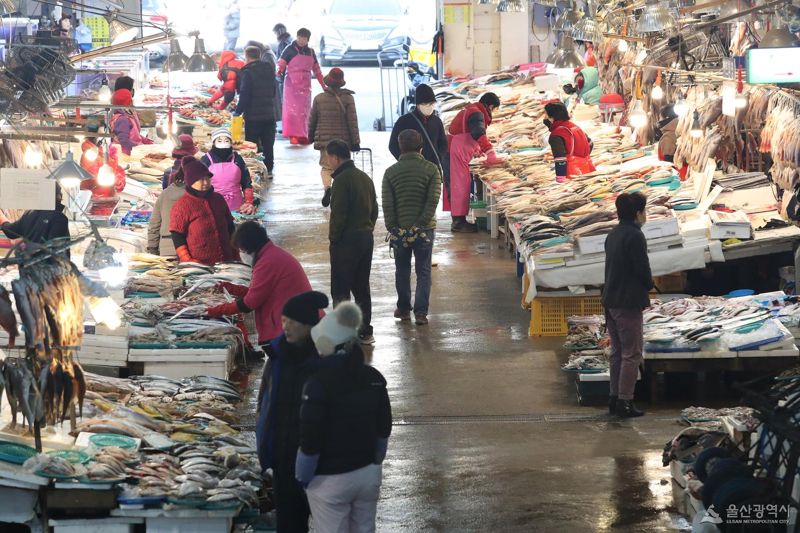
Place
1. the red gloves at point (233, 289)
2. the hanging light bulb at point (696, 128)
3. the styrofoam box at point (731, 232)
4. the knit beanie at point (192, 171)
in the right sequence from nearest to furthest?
1. the red gloves at point (233, 289)
2. the knit beanie at point (192, 171)
3. the styrofoam box at point (731, 232)
4. the hanging light bulb at point (696, 128)

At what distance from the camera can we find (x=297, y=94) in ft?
72.6

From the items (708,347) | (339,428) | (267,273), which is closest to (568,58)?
(708,347)

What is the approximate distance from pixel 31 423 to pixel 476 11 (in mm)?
19633

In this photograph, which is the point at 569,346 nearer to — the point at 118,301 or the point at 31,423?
the point at 118,301

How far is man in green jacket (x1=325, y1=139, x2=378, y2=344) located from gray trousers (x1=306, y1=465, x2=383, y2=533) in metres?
4.85

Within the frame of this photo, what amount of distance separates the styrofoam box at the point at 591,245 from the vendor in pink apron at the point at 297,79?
32.4 feet

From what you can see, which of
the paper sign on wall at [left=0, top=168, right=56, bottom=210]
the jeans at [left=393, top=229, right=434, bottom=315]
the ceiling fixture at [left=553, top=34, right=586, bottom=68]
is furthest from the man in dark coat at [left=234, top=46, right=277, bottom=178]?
the paper sign on wall at [left=0, top=168, right=56, bottom=210]

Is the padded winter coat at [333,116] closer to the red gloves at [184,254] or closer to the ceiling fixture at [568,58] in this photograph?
the ceiling fixture at [568,58]

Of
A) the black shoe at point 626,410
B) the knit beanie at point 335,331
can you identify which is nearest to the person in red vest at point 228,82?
the black shoe at point 626,410

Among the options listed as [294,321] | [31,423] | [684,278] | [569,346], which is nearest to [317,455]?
[294,321]

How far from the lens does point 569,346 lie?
1052 centimetres

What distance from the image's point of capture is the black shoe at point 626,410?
30.4ft

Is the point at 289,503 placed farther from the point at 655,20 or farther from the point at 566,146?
the point at 566,146

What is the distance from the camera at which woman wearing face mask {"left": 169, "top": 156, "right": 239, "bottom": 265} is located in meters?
10.8
